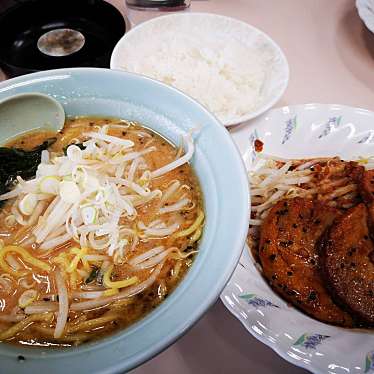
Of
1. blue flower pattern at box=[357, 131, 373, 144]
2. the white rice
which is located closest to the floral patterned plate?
the white rice

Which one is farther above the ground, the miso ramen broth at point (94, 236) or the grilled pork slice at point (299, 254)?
the miso ramen broth at point (94, 236)

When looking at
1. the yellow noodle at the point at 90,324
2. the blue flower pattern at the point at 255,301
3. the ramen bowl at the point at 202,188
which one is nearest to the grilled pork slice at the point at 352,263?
the blue flower pattern at the point at 255,301

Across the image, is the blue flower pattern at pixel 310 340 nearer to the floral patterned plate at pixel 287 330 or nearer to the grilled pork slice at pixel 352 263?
the floral patterned plate at pixel 287 330

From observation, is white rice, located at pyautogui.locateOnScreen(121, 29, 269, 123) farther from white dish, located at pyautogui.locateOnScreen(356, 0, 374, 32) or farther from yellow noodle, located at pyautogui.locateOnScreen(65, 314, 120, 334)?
yellow noodle, located at pyautogui.locateOnScreen(65, 314, 120, 334)

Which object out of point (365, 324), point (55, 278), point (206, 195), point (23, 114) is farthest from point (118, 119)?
point (365, 324)

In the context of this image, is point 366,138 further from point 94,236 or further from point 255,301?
point 94,236

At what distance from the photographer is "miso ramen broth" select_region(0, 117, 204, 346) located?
3.26 feet

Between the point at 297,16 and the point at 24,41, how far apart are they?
4.62 feet

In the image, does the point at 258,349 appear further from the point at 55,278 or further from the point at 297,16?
the point at 297,16

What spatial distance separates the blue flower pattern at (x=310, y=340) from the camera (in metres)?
1.12

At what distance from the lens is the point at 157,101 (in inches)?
49.4

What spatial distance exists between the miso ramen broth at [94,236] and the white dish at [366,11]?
4.19 feet

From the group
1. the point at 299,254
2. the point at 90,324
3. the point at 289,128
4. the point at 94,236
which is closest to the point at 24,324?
the point at 90,324

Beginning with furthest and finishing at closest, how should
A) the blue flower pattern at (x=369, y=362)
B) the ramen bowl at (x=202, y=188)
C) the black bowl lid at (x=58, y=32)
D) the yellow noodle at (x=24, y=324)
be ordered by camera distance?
the black bowl lid at (x=58, y=32), the blue flower pattern at (x=369, y=362), the yellow noodle at (x=24, y=324), the ramen bowl at (x=202, y=188)
